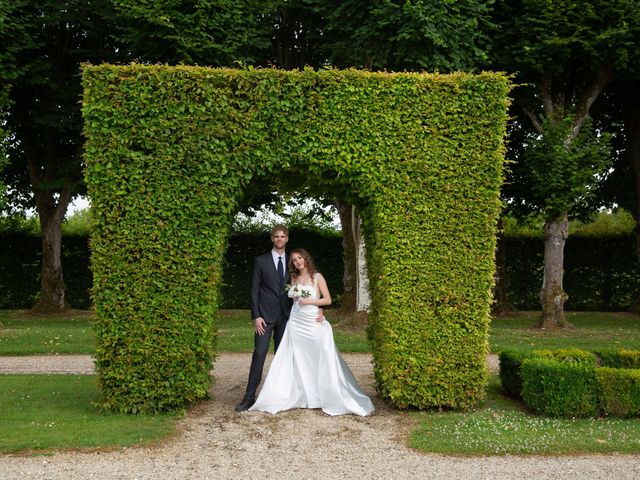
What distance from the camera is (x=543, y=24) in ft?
58.1

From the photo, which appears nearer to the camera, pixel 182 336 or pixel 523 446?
pixel 523 446

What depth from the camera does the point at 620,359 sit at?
1043cm

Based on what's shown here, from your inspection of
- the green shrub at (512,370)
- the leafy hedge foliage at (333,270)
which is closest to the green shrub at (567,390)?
the green shrub at (512,370)

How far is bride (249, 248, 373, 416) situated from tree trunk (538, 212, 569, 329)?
473 inches

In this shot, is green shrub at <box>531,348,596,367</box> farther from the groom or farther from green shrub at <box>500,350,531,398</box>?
the groom

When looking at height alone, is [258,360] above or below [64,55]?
below

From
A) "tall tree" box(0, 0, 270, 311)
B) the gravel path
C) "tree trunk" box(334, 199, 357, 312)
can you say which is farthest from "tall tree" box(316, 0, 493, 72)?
the gravel path

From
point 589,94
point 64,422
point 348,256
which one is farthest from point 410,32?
point 64,422

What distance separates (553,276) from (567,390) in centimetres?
1158

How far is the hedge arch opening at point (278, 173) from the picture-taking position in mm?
8656

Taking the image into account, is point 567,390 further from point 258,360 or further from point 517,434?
point 258,360

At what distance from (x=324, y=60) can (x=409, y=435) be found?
623 inches

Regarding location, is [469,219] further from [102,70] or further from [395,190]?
[102,70]

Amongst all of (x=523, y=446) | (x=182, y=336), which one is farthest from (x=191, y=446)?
(x=523, y=446)
